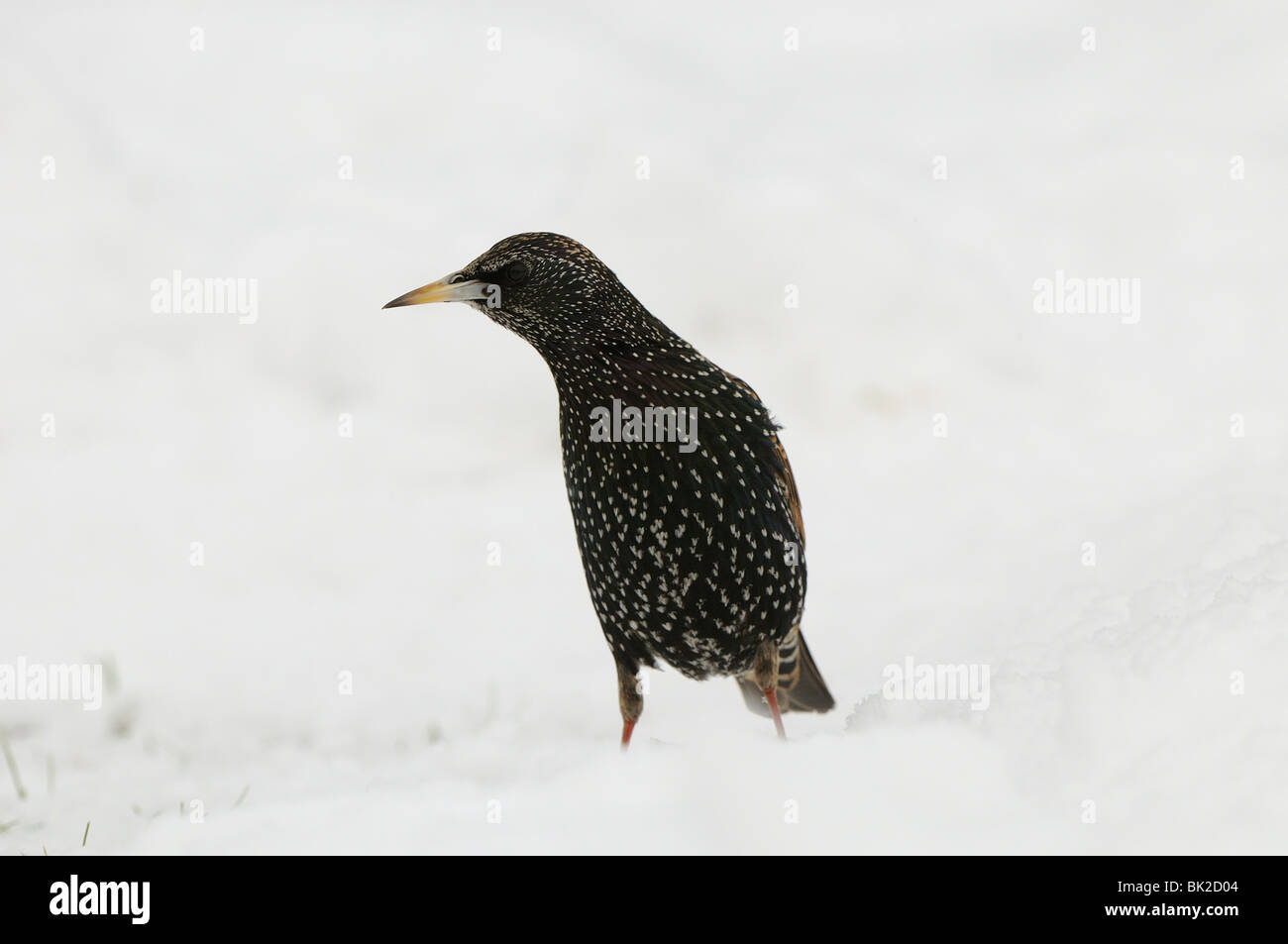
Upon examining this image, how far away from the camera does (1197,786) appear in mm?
2719

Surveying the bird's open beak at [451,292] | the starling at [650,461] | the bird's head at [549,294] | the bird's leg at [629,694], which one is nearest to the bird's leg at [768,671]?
the starling at [650,461]

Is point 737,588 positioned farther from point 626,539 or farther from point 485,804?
point 485,804

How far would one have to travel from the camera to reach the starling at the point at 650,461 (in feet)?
10.3

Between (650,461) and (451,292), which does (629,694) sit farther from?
(451,292)

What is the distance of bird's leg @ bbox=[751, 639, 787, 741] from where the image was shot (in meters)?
3.44

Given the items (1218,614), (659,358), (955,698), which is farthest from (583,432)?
(1218,614)

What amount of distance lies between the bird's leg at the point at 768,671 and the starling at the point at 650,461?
0.07m

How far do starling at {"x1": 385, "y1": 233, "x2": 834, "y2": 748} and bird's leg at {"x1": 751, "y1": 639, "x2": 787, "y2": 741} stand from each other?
0.07m

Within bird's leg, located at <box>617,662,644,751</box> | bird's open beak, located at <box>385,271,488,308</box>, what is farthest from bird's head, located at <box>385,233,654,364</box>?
bird's leg, located at <box>617,662,644,751</box>

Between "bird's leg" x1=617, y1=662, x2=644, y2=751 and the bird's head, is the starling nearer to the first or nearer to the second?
the bird's head

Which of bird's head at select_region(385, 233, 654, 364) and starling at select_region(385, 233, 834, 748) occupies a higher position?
bird's head at select_region(385, 233, 654, 364)

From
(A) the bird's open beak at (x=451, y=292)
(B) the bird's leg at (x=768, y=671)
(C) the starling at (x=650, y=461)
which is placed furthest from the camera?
(B) the bird's leg at (x=768, y=671)

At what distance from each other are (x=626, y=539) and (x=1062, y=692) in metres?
1.39

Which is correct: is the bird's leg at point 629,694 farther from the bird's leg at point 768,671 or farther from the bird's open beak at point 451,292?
the bird's open beak at point 451,292
